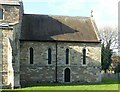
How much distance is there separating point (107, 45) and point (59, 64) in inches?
959

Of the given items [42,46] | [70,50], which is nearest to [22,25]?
[42,46]

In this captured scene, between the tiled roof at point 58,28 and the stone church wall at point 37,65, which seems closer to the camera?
the stone church wall at point 37,65

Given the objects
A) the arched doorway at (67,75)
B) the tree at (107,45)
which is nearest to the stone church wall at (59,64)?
the arched doorway at (67,75)

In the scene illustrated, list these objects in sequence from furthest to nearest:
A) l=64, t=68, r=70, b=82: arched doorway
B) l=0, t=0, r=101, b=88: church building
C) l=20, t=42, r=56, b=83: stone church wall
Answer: l=64, t=68, r=70, b=82: arched doorway
l=20, t=42, r=56, b=83: stone church wall
l=0, t=0, r=101, b=88: church building

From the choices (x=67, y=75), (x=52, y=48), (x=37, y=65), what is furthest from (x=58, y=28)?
(x=67, y=75)

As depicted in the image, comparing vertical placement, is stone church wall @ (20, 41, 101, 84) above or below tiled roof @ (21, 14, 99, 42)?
below

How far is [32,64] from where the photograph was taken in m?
42.3

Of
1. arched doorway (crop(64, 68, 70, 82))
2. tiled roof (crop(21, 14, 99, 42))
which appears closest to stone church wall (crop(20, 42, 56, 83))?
tiled roof (crop(21, 14, 99, 42))

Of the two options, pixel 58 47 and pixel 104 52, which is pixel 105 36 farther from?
pixel 58 47

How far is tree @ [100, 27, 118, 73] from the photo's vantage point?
63272 millimetres

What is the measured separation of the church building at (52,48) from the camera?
41.6 m

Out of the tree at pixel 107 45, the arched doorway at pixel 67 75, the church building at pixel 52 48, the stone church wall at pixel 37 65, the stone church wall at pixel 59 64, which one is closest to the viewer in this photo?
the church building at pixel 52 48

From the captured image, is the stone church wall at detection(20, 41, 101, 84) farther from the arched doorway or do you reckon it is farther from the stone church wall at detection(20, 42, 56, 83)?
the arched doorway

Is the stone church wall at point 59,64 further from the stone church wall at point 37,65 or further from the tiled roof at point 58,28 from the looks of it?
the tiled roof at point 58,28
